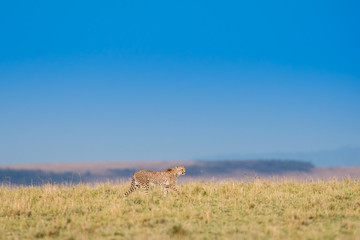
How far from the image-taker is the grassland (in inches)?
368

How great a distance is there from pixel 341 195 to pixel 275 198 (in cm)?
226

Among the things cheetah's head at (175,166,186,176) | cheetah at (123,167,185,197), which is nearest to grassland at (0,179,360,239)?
cheetah at (123,167,185,197)

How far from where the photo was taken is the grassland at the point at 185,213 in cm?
934

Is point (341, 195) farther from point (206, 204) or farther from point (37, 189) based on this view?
point (37, 189)

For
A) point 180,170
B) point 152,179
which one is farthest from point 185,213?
point 180,170

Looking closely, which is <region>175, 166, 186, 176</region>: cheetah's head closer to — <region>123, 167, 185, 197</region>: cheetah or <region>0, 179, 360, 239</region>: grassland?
<region>123, 167, 185, 197</region>: cheetah

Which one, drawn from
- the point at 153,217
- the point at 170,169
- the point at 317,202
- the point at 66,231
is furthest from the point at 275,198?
the point at 66,231

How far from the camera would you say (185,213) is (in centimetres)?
1112

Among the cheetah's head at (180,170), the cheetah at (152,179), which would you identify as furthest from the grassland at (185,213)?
the cheetah's head at (180,170)

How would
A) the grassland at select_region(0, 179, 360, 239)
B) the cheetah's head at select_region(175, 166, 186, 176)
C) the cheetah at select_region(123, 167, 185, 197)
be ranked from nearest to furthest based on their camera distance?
the grassland at select_region(0, 179, 360, 239)
the cheetah at select_region(123, 167, 185, 197)
the cheetah's head at select_region(175, 166, 186, 176)

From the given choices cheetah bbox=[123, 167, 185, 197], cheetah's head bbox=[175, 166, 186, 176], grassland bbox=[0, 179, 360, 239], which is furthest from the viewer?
cheetah's head bbox=[175, 166, 186, 176]

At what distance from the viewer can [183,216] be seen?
36.1ft

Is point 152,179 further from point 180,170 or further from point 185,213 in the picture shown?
point 185,213

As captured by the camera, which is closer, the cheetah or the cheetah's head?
the cheetah
